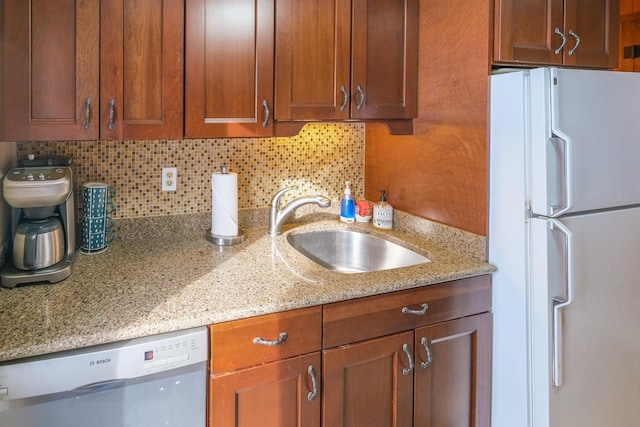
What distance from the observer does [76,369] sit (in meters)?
1.11

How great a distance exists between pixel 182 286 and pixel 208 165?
0.74 meters

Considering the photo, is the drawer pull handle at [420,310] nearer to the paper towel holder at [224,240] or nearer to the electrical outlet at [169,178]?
the paper towel holder at [224,240]

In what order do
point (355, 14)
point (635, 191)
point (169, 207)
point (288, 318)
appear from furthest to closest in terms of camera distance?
1. point (169, 207)
2. point (355, 14)
3. point (635, 191)
4. point (288, 318)

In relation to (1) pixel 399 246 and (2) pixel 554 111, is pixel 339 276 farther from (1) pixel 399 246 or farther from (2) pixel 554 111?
(2) pixel 554 111

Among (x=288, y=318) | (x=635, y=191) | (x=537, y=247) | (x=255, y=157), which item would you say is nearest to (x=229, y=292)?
(x=288, y=318)

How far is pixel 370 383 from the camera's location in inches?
59.4

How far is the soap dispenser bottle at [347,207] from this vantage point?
223 centimetres

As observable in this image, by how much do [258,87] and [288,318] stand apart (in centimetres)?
87


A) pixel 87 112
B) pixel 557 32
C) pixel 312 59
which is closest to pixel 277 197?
pixel 312 59

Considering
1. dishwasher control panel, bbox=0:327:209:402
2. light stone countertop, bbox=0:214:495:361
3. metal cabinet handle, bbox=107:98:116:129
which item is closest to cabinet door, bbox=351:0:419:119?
light stone countertop, bbox=0:214:495:361

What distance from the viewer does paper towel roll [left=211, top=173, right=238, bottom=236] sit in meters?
1.89

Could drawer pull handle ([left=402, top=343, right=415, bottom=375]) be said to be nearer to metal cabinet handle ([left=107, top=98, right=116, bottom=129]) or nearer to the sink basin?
the sink basin

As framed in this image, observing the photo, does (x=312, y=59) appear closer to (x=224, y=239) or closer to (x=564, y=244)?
(x=224, y=239)

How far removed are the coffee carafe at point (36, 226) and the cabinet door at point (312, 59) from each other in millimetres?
805
